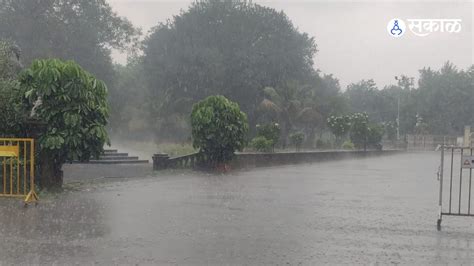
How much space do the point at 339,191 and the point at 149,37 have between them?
35.9 metres

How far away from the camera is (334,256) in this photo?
5.98 meters

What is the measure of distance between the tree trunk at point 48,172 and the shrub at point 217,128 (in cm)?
686

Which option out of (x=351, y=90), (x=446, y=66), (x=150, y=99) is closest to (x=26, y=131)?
(x=150, y=99)

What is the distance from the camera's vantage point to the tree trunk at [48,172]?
11133 millimetres

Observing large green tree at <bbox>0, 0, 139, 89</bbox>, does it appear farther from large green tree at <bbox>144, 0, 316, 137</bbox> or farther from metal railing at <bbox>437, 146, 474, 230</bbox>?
metal railing at <bbox>437, 146, 474, 230</bbox>

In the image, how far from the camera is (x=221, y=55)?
4234 cm

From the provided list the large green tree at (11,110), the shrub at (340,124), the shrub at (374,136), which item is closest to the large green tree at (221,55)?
the shrub at (340,124)

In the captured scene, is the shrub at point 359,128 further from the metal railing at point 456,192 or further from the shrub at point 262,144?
the metal railing at point 456,192

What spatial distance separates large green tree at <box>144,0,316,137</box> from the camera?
137 ft

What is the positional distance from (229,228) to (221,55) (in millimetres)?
35857

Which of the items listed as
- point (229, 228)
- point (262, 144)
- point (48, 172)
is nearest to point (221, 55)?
point (262, 144)

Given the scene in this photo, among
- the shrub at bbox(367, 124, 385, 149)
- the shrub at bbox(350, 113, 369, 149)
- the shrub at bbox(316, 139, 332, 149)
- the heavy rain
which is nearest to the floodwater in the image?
the heavy rain

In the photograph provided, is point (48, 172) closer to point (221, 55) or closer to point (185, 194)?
point (185, 194)

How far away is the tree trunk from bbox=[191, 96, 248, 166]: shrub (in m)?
6.86
